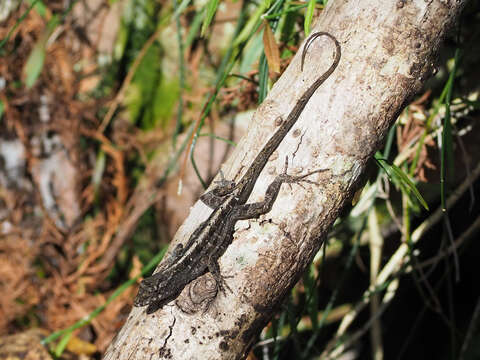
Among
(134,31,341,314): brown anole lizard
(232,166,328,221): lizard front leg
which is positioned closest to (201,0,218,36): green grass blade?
(134,31,341,314): brown anole lizard

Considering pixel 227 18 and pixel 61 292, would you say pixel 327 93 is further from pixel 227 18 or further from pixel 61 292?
pixel 61 292

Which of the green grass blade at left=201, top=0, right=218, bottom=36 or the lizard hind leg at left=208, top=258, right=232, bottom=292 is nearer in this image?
the lizard hind leg at left=208, top=258, right=232, bottom=292

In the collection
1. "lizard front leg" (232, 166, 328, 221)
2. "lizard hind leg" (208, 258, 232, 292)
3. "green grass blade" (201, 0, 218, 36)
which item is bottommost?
"lizard hind leg" (208, 258, 232, 292)

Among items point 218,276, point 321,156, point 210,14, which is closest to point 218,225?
point 218,276

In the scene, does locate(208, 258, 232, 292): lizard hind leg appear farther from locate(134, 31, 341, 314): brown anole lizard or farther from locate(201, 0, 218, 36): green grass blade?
locate(201, 0, 218, 36): green grass blade

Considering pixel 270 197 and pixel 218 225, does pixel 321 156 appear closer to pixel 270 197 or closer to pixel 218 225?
pixel 270 197

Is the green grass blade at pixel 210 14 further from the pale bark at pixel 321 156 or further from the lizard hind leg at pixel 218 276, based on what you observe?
the lizard hind leg at pixel 218 276

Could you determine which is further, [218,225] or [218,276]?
[218,225]
